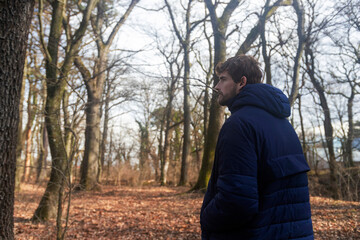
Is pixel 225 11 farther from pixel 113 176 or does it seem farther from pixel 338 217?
pixel 113 176

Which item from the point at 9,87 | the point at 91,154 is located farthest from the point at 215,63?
the point at 9,87

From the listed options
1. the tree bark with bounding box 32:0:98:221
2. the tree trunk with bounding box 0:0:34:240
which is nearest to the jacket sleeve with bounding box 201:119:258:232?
the tree trunk with bounding box 0:0:34:240

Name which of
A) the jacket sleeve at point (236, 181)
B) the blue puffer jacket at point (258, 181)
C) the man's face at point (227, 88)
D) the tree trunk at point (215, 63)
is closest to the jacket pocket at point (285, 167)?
the blue puffer jacket at point (258, 181)

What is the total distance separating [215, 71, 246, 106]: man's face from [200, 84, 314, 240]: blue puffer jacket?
208 millimetres

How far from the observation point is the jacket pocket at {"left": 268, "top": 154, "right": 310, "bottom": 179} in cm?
152

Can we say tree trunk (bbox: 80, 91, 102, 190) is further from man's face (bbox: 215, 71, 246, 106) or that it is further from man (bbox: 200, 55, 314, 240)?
man (bbox: 200, 55, 314, 240)

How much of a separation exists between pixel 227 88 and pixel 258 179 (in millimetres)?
626

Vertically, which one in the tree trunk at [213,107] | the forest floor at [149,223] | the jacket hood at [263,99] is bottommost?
the forest floor at [149,223]

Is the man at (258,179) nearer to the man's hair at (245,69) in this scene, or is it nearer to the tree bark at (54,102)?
the man's hair at (245,69)

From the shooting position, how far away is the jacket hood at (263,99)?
5.44 ft

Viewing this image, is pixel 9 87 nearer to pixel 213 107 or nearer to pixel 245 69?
pixel 245 69

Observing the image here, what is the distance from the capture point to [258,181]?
1548 millimetres

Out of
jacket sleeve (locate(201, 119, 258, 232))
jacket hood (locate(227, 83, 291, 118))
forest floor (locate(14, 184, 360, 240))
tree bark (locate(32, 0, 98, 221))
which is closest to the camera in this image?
jacket sleeve (locate(201, 119, 258, 232))

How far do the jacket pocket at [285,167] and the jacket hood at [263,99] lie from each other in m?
0.27
